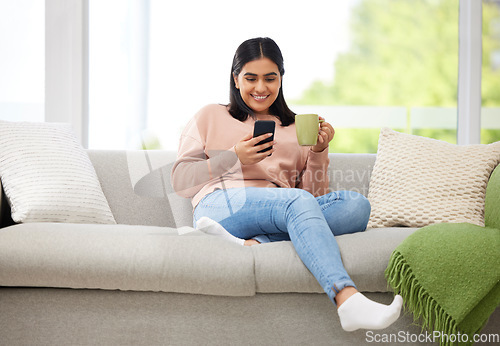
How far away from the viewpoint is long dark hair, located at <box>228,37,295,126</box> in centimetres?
202

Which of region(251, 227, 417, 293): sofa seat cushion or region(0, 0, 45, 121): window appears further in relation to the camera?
region(0, 0, 45, 121): window

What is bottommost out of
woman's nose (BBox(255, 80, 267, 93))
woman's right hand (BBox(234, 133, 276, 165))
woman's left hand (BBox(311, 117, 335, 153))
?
woman's right hand (BBox(234, 133, 276, 165))

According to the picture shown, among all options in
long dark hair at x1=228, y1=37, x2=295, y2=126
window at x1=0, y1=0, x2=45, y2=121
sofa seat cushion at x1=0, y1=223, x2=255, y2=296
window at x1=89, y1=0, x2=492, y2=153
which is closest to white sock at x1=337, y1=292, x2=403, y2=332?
sofa seat cushion at x1=0, y1=223, x2=255, y2=296

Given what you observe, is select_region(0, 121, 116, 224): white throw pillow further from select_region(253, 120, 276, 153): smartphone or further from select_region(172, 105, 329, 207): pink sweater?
select_region(253, 120, 276, 153): smartphone

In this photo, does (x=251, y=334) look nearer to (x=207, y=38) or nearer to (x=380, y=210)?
(x=380, y=210)

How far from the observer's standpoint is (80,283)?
5.05 feet

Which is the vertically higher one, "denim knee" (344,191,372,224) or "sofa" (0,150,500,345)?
"denim knee" (344,191,372,224)

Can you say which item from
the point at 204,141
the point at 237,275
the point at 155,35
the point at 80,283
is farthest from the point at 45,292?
the point at 155,35

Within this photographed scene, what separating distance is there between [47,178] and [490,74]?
2.89 m

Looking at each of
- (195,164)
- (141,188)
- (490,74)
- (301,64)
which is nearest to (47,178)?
(141,188)

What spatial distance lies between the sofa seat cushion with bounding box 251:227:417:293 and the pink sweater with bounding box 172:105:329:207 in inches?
15.7

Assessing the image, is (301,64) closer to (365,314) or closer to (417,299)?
(417,299)

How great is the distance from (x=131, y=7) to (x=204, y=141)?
A: 1.84 meters

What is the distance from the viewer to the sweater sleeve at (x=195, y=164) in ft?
5.95
